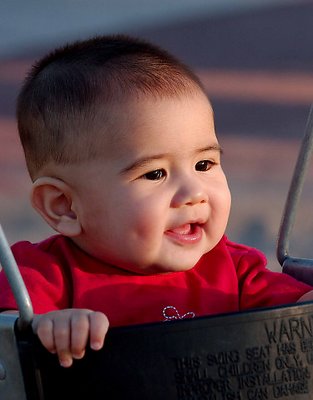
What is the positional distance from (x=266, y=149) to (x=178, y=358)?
266 centimetres

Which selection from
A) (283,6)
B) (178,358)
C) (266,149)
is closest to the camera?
(178,358)

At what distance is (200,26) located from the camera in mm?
4828

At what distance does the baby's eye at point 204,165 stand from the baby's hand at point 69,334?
300 mm

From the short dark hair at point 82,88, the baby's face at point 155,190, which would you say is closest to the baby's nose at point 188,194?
the baby's face at point 155,190

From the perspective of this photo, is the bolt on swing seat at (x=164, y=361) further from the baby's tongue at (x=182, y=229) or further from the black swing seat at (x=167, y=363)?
the baby's tongue at (x=182, y=229)

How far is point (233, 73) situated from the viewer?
4336 mm

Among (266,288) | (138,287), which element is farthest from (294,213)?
(138,287)

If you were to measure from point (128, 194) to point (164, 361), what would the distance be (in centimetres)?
26

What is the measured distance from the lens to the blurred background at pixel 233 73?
312cm

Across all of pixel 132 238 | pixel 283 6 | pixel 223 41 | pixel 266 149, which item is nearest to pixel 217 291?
pixel 132 238

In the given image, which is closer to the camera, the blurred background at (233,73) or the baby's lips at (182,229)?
the baby's lips at (182,229)

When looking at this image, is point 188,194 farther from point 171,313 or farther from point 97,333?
point 97,333

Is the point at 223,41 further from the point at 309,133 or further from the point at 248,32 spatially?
the point at 309,133

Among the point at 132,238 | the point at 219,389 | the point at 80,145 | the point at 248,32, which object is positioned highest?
the point at 248,32
